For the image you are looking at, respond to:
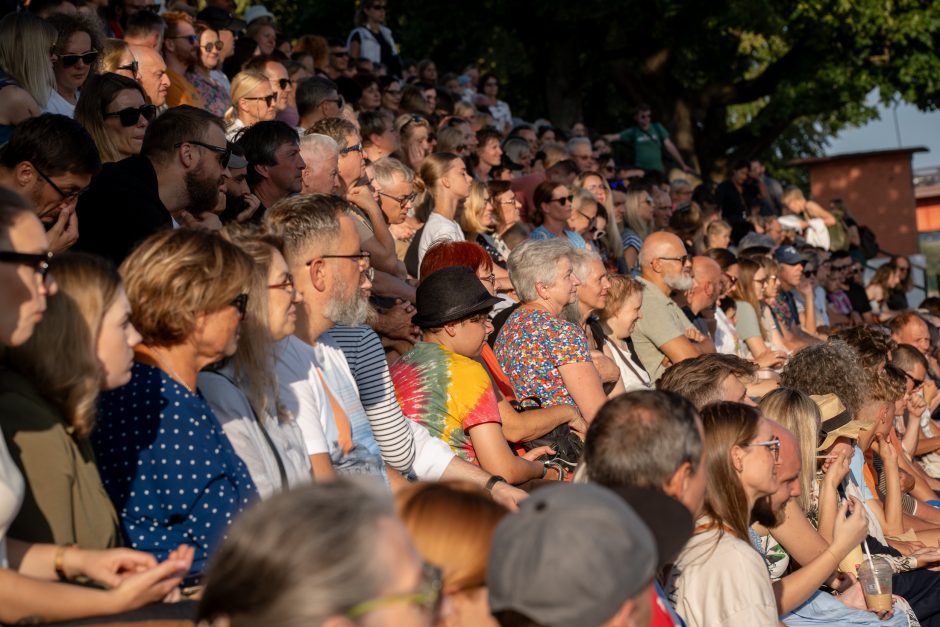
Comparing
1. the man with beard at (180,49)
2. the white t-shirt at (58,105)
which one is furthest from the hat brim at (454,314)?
the man with beard at (180,49)

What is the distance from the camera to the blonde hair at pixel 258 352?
363 centimetres

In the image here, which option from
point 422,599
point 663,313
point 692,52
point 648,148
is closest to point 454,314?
point 663,313

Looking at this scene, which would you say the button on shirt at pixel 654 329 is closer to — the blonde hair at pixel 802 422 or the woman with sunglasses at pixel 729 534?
the blonde hair at pixel 802 422

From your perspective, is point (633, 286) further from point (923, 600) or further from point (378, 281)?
point (923, 600)

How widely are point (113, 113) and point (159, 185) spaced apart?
635mm

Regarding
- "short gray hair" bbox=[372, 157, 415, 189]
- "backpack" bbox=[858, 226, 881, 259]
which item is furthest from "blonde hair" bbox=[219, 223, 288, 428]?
"backpack" bbox=[858, 226, 881, 259]

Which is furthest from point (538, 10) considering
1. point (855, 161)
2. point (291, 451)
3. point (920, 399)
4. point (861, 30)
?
point (291, 451)

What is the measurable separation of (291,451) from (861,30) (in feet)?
66.2

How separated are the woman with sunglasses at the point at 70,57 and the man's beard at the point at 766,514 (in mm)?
4008

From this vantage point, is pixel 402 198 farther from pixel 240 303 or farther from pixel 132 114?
pixel 240 303

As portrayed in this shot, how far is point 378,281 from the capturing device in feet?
21.3

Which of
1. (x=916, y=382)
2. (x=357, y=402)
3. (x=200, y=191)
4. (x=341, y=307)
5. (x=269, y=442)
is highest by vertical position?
(x=200, y=191)

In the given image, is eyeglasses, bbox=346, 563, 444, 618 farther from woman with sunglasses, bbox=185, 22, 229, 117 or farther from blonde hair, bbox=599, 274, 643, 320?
woman with sunglasses, bbox=185, 22, 229, 117

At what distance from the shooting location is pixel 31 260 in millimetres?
2777
